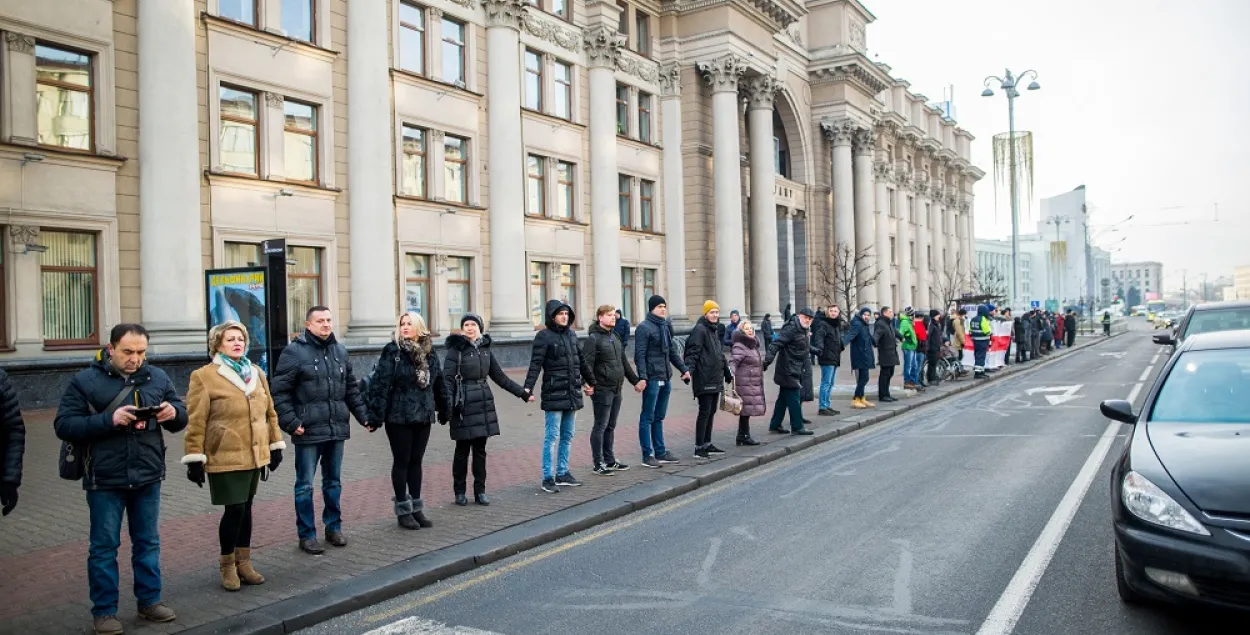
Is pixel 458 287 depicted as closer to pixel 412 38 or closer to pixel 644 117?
pixel 412 38

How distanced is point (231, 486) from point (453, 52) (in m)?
21.6

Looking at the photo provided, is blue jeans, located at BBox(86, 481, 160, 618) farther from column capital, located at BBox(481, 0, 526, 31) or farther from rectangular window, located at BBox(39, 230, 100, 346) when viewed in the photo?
column capital, located at BBox(481, 0, 526, 31)

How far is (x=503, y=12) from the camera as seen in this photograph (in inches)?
1024

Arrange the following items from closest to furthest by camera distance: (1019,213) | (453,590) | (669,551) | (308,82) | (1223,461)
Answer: (1223,461)
(453,590)
(669,551)
(308,82)
(1019,213)

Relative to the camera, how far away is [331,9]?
70.7 feet

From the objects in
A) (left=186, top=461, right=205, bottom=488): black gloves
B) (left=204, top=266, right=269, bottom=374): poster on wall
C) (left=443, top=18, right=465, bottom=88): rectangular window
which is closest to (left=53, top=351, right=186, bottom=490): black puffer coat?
(left=186, top=461, right=205, bottom=488): black gloves

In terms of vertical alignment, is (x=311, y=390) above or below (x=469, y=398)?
above

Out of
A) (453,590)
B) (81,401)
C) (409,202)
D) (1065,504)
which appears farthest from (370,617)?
(409,202)

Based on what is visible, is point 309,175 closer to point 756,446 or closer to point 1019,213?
point 756,446

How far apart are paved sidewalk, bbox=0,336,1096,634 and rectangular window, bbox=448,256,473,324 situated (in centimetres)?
1254

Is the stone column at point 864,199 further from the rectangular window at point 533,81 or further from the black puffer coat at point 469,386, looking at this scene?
the black puffer coat at point 469,386

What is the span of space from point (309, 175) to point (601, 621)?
1832 cm

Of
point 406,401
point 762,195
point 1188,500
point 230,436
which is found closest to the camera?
point 1188,500

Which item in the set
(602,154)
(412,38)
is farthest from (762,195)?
(412,38)
